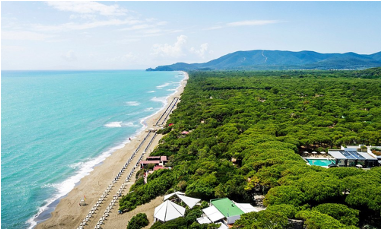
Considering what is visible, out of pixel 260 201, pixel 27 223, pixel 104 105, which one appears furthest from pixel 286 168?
pixel 104 105

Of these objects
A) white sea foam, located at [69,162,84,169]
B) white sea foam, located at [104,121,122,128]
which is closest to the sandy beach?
white sea foam, located at [69,162,84,169]

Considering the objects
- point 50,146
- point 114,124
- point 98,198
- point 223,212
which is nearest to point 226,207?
point 223,212

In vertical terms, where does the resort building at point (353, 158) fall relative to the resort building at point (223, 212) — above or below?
above

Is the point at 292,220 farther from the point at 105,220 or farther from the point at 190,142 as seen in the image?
the point at 190,142

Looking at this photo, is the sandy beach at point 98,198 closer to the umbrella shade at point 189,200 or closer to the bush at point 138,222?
the bush at point 138,222

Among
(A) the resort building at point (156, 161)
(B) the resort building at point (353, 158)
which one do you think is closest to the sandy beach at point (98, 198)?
(A) the resort building at point (156, 161)

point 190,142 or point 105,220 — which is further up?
point 190,142

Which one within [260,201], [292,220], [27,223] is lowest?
[27,223]

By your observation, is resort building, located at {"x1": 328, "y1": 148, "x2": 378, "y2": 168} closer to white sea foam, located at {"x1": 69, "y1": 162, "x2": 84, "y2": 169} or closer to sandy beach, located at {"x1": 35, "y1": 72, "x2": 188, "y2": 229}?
sandy beach, located at {"x1": 35, "y1": 72, "x2": 188, "y2": 229}
